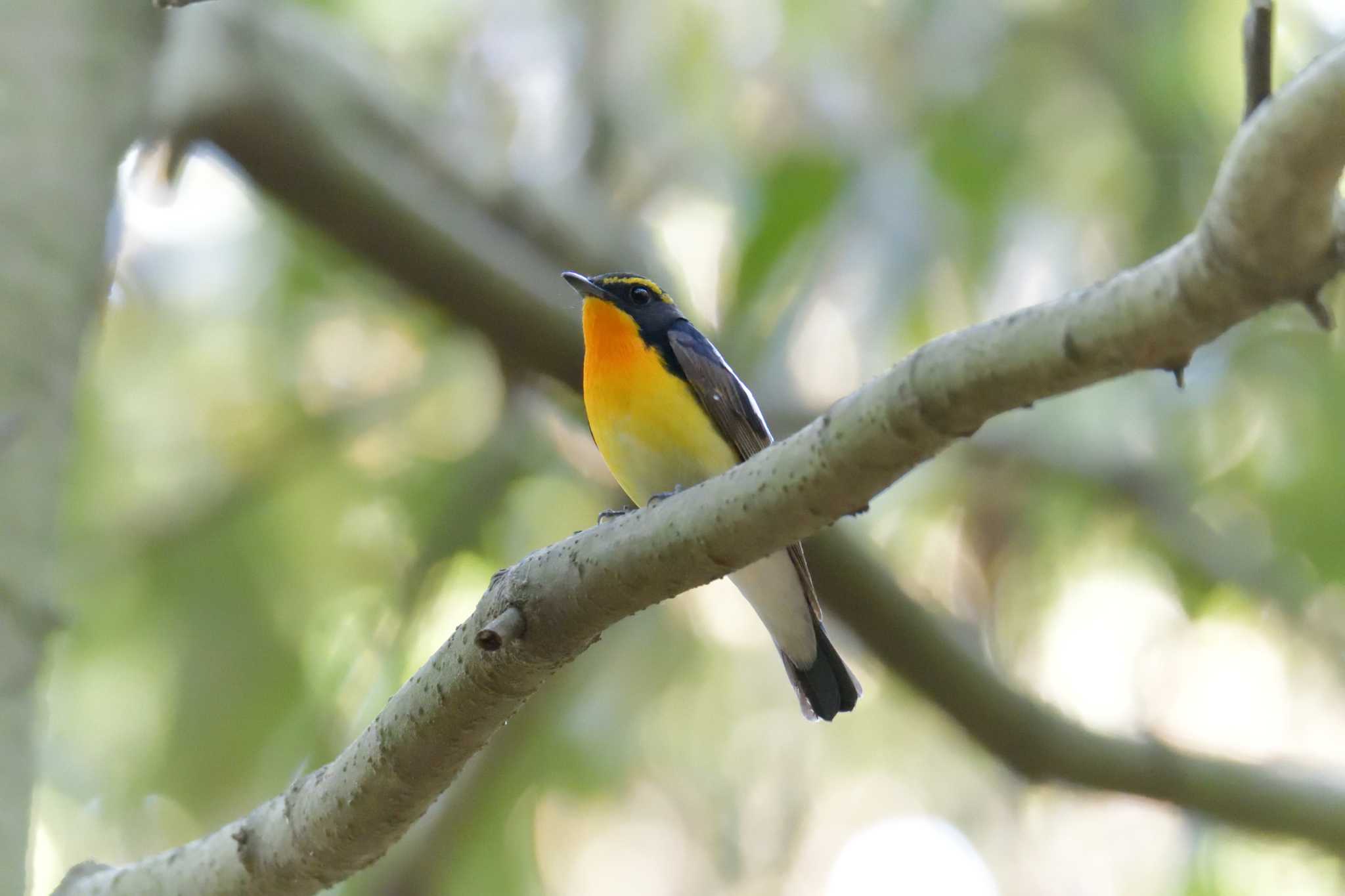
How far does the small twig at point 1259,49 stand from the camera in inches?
70.5

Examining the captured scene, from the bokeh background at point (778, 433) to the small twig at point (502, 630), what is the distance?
290 centimetres

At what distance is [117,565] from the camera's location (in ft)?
23.9

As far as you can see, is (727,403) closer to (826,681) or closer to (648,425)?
(648,425)

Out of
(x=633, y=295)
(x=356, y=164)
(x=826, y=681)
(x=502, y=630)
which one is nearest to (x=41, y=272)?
(x=356, y=164)

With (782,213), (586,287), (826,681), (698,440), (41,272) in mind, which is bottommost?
(826,681)

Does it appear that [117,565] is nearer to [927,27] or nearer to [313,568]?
[313,568]

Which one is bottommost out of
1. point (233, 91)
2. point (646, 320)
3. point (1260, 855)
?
point (1260, 855)

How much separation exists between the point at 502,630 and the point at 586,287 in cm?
280

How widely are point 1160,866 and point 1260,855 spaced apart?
135 cm

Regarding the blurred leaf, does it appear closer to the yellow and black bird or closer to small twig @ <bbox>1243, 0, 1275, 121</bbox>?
the yellow and black bird

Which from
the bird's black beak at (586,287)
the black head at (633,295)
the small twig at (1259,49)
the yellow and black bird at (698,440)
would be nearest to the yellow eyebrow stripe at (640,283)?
the black head at (633,295)

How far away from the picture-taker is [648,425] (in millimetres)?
4719

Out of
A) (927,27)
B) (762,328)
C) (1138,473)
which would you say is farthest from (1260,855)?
(927,27)

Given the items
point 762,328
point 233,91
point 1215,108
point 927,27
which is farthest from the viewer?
point 927,27
